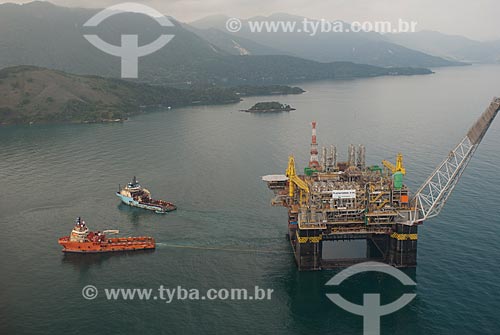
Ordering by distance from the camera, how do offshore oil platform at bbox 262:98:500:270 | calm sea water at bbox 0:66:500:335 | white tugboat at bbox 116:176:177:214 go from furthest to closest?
white tugboat at bbox 116:176:177:214 → offshore oil platform at bbox 262:98:500:270 → calm sea water at bbox 0:66:500:335

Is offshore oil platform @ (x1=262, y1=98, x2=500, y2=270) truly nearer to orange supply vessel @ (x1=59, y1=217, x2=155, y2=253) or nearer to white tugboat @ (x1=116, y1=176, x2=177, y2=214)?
orange supply vessel @ (x1=59, y1=217, x2=155, y2=253)

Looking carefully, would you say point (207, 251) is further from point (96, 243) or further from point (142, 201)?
point (142, 201)

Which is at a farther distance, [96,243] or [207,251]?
[96,243]

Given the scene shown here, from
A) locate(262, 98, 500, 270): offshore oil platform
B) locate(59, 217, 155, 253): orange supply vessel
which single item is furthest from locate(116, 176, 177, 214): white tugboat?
locate(262, 98, 500, 270): offshore oil platform

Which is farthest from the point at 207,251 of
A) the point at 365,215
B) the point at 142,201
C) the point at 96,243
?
the point at 142,201

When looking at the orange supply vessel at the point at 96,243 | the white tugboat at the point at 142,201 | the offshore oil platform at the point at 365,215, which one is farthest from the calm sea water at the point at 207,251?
the offshore oil platform at the point at 365,215

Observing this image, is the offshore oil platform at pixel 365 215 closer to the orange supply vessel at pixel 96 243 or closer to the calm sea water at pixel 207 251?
the calm sea water at pixel 207 251
